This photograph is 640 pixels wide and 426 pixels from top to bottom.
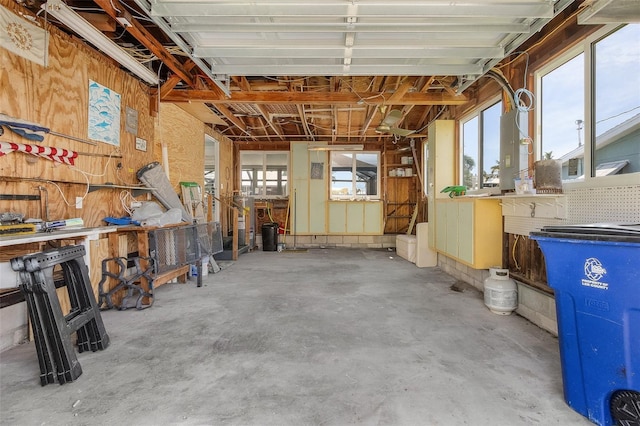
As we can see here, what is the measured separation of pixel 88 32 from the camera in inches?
110

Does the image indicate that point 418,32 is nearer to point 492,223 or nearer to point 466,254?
point 492,223

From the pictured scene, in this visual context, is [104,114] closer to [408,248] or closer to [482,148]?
[482,148]

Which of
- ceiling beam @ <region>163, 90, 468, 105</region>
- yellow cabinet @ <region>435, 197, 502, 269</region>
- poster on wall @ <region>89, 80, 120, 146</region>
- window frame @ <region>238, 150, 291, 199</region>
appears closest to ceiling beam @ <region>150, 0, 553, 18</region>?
poster on wall @ <region>89, 80, 120, 146</region>

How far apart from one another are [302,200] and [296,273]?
352cm

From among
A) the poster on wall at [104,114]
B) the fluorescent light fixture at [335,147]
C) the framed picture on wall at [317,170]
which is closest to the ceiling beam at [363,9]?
the poster on wall at [104,114]

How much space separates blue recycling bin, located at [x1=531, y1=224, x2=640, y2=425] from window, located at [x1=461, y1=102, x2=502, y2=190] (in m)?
2.68

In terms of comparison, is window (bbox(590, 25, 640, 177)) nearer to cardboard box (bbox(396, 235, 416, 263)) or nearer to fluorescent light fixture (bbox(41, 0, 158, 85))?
cardboard box (bbox(396, 235, 416, 263))

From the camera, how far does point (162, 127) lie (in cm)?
464

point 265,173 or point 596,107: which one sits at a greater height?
point 265,173

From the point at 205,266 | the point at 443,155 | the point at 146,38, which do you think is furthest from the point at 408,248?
the point at 146,38

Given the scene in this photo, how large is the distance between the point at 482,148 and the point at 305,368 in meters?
3.94

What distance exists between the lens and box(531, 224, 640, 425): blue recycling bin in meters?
1.34

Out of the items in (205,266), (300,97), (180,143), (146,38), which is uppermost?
(146,38)

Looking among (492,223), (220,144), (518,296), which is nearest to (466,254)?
(492,223)
